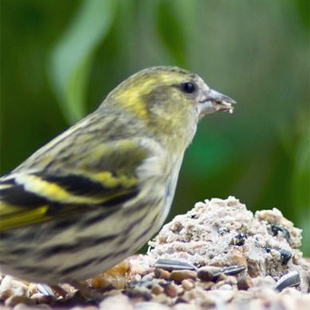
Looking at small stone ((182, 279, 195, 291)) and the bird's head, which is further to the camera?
the bird's head

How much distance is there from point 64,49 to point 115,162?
1127mm

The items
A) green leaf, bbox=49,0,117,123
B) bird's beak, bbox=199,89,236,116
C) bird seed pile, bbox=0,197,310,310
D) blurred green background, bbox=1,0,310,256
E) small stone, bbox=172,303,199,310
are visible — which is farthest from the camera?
blurred green background, bbox=1,0,310,256

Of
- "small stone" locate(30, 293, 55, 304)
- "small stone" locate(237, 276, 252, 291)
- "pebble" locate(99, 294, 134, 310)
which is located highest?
"small stone" locate(237, 276, 252, 291)

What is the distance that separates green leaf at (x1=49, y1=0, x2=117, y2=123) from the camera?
3.65 metres

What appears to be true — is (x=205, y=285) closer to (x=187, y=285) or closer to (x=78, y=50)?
(x=187, y=285)

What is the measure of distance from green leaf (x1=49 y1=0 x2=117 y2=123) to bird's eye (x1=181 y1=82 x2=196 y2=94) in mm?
709

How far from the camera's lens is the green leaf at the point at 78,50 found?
365cm

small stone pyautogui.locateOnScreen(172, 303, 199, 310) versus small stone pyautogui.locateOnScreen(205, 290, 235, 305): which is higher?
small stone pyautogui.locateOnScreen(205, 290, 235, 305)

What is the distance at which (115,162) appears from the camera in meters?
2.67

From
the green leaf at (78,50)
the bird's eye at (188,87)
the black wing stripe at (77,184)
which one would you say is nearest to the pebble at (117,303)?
the black wing stripe at (77,184)

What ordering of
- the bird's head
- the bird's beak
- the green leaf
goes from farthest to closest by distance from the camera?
the green leaf
the bird's beak
the bird's head

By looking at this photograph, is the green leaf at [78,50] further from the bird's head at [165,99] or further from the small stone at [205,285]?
the small stone at [205,285]

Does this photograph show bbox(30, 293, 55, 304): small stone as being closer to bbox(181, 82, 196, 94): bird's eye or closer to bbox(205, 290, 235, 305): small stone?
bbox(205, 290, 235, 305): small stone

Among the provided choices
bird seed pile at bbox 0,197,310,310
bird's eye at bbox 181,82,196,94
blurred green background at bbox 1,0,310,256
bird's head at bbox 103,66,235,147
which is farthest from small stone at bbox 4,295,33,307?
blurred green background at bbox 1,0,310,256
